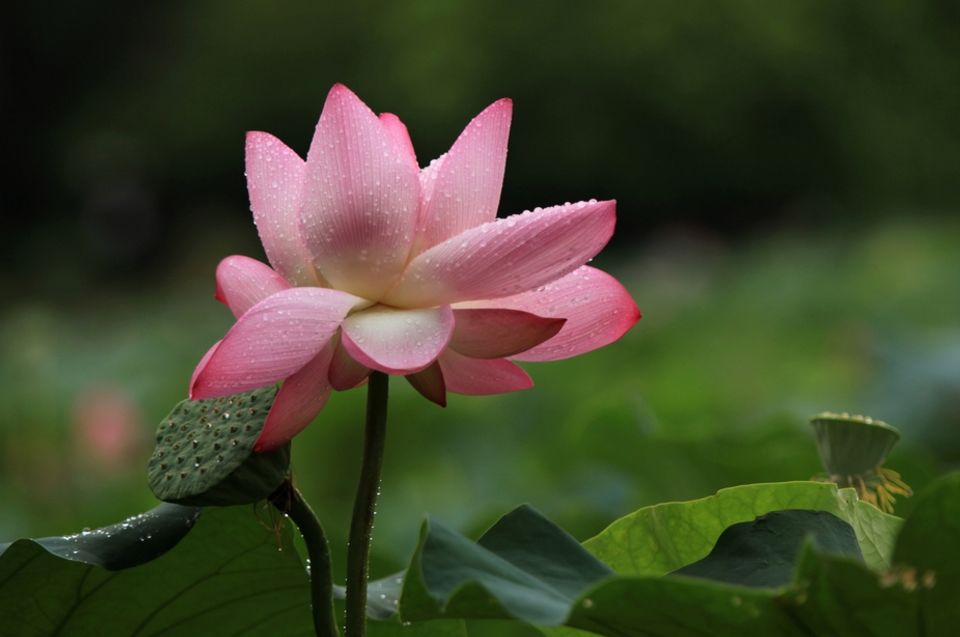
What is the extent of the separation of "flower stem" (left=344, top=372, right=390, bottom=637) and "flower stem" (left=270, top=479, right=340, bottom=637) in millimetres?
21

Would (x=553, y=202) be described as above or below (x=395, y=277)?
below

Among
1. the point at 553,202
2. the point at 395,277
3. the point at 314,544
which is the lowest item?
the point at 553,202

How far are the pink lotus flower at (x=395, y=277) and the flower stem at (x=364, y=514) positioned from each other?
0.02 metres

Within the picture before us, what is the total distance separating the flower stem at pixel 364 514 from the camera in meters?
0.63

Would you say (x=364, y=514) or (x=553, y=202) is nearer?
(x=364, y=514)

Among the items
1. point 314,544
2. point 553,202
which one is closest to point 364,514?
point 314,544

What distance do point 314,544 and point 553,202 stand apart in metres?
16.4

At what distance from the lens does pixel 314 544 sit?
0.65 m

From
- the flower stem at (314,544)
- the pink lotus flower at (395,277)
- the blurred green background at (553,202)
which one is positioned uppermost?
the pink lotus flower at (395,277)

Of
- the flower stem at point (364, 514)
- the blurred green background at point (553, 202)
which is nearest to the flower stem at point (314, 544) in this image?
the flower stem at point (364, 514)

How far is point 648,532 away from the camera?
773mm

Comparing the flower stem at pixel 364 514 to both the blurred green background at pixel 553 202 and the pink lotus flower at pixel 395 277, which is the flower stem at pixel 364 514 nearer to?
the pink lotus flower at pixel 395 277

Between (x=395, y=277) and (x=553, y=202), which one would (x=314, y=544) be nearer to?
(x=395, y=277)

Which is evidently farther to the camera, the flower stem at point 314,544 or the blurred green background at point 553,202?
the blurred green background at point 553,202
